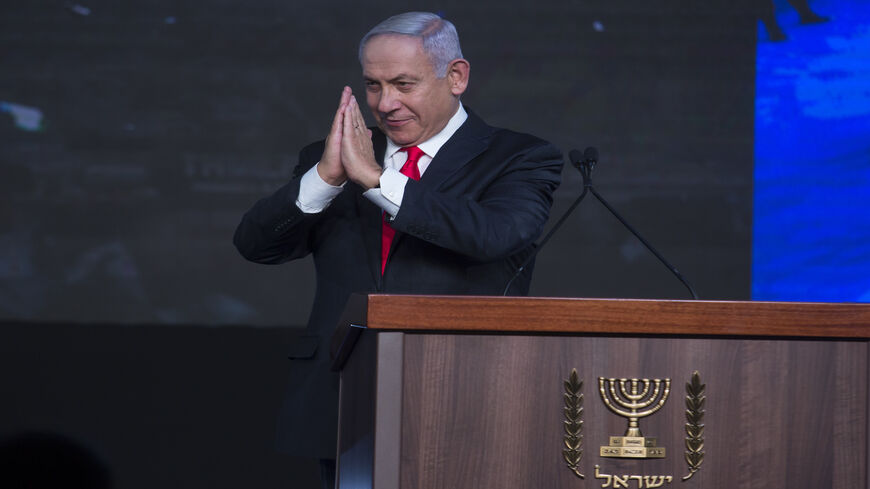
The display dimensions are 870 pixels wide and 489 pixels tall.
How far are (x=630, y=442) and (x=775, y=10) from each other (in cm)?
283

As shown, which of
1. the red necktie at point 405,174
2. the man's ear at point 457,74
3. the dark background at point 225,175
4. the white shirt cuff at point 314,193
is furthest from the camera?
the dark background at point 225,175

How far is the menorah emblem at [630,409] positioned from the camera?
1.13 metres

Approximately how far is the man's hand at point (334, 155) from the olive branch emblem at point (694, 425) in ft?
2.39

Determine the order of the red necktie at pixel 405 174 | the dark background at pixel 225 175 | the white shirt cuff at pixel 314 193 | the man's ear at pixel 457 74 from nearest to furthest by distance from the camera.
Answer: the white shirt cuff at pixel 314 193 → the red necktie at pixel 405 174 → the man's ear at pixel 457 74 → the dark background at pixel 225 175

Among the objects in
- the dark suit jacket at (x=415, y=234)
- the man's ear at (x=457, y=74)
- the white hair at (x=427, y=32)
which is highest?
the white hair at (x=427, y=32)

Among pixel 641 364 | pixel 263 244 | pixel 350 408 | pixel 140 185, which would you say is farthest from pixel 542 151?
pixel 140 185

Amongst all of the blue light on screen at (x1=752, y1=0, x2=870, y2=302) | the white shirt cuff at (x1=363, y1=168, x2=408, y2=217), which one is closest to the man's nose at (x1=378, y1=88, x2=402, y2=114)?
the white shirt cuff at (x1=363, y1=168, x2=408, y2=217)

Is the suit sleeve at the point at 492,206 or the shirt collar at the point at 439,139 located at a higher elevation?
the shirt collar at the point at 439,139

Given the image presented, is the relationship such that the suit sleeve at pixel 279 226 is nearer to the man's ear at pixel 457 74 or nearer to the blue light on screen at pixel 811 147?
the man's ear at pixel 457 74

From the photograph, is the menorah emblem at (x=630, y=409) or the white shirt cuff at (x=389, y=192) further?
the white shirt cuff at (x=389, y=192)

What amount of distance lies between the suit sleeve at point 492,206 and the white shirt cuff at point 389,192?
0.03ft

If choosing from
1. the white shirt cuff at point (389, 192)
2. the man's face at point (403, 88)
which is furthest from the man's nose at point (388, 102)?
the white shirt cuff at point (389, 192)

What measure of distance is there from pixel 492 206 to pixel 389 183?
25 cm

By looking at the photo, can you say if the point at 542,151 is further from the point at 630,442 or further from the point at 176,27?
the point at 176,27
